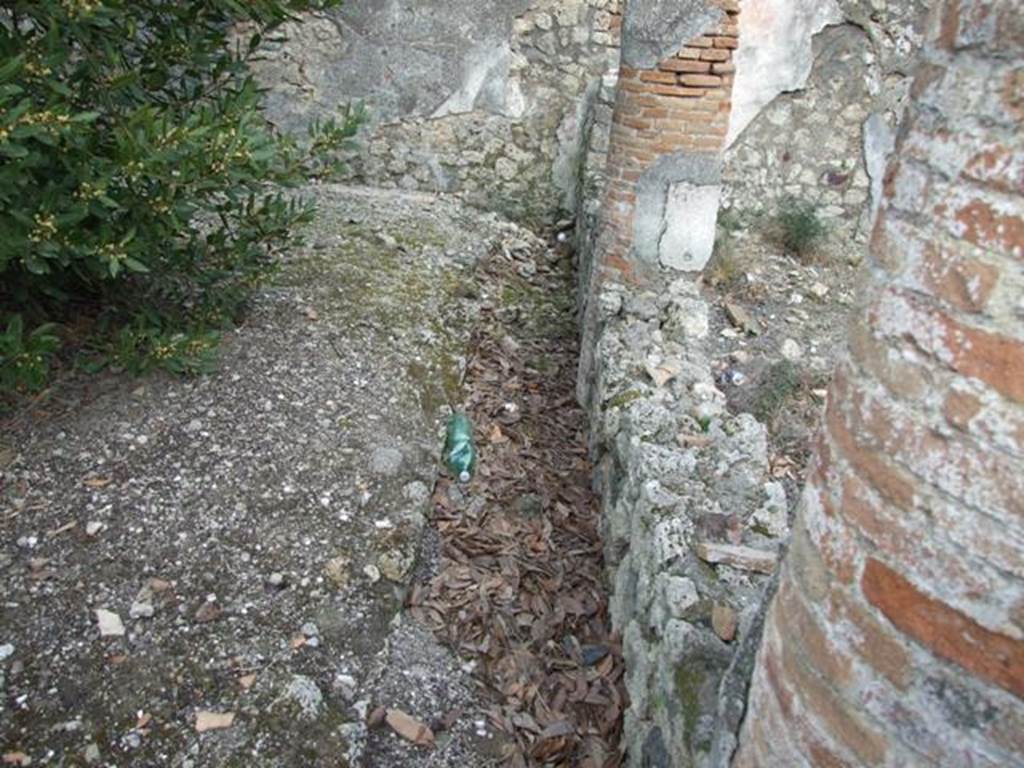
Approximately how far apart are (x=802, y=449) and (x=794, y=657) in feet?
9.40

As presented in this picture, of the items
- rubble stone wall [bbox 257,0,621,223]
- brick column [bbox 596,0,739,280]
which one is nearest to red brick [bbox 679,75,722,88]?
brick column [bbox 596,0,739,280]

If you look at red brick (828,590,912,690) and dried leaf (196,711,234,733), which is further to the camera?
dried leaf (196,711,234,733)

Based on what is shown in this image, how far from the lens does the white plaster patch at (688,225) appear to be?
A: 4.24m

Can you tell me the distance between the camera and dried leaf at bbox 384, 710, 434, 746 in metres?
2.55

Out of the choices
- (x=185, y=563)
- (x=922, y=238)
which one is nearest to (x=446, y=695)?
(x=185, y=563)

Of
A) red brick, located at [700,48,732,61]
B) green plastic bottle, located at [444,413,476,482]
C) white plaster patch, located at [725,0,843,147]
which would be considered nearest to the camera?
green plastic bottle, located at [444,413,476,482]

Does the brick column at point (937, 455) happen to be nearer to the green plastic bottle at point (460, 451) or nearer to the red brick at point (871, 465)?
the red brick at point (871, 465)

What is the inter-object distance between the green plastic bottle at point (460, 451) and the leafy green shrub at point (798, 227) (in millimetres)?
3368

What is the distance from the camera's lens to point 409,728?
2.57 m

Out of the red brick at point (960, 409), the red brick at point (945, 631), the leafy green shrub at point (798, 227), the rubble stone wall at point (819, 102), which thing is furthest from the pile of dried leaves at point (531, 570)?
the rubble stone wall at point (819, 102)

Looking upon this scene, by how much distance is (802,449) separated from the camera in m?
4.02

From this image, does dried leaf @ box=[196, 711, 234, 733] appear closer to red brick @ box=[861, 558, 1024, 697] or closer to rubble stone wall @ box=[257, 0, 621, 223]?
red brick @ box=[861, 558, 1024, 697]

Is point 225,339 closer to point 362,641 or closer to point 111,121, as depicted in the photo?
point 111,121

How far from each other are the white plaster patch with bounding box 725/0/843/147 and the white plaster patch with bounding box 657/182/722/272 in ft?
5.77
